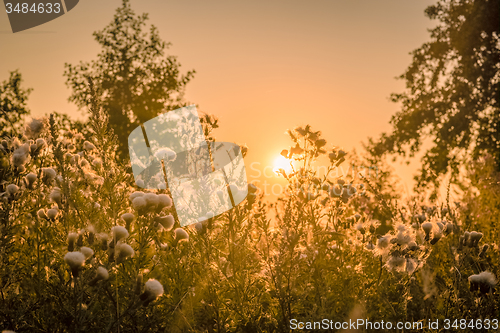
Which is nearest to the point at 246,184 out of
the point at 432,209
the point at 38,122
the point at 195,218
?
the point at 195,218

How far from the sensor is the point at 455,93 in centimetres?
1666

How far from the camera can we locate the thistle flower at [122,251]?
2125 mm

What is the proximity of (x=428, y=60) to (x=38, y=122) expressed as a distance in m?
18.8

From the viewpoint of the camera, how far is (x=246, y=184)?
11.0 feet

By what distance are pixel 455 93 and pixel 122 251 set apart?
60.2ft

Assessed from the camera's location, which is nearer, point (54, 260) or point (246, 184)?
point (54, 260)

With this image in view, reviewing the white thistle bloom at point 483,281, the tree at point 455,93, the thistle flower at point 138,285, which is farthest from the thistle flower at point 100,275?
the tree at point 455,93

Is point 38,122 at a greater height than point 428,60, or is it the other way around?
point 428,60

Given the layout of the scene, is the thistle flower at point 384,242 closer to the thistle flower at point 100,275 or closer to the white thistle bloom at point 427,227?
the white thistle bloom at point 427,227

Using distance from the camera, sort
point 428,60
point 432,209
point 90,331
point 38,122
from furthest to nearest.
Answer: point 428,60
point 432,209
point 38,122
point 90,331

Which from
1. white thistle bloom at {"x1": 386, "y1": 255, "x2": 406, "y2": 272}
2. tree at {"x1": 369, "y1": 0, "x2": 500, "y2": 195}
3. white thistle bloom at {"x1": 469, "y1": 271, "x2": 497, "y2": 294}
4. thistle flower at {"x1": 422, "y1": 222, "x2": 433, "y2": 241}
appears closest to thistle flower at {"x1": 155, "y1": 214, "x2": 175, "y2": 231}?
white thistle bloom at {"x1": 386, "y1": 255, "x2": 406, "y2": 272}

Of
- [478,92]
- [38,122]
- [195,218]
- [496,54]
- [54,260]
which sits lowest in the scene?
[54,260]

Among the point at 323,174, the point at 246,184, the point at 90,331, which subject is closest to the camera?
the point at 90,331

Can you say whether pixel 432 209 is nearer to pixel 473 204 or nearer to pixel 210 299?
pixel 473 204
